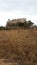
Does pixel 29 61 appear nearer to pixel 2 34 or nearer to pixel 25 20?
pixel 2 34

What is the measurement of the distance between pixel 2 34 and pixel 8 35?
521mm

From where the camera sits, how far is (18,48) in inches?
479

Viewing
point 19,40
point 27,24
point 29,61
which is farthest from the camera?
point 27,24

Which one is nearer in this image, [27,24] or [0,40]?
[0,40]

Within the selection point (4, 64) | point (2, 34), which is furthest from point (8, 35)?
point (4, 64)

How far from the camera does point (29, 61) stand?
1130 cm

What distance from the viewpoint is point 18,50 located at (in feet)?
39.3

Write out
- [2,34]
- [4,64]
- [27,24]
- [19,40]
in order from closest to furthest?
[4,64]
[19,40]
[2,34]
[27,24]

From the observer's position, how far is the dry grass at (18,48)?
36.8 feet

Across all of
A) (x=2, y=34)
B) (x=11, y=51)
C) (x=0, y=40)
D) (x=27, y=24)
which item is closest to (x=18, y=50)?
(x=11, y=51)

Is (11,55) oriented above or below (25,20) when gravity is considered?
below

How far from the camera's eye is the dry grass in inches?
441

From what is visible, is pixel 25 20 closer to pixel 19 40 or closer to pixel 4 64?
pixel 19 40

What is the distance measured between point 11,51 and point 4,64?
6.58 feet
